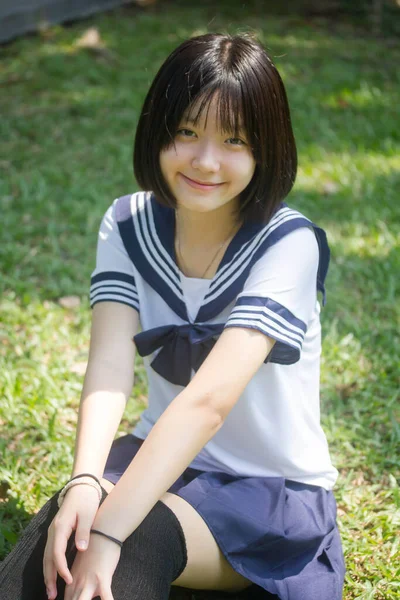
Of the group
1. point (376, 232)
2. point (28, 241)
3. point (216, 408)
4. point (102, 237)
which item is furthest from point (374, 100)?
point (216, 408)

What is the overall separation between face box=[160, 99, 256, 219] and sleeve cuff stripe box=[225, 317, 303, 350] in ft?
0.81

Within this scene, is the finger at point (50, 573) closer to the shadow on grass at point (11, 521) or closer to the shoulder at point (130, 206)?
the shadow on grass at point (11, 521)

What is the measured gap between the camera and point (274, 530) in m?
1.59

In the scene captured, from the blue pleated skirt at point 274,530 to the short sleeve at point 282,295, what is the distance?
0.29m

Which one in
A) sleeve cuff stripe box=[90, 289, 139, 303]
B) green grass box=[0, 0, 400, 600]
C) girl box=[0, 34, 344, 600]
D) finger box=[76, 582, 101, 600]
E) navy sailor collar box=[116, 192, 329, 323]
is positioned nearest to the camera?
finger box=[76, 582, 101, 600]

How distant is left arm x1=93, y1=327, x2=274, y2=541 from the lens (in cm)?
142

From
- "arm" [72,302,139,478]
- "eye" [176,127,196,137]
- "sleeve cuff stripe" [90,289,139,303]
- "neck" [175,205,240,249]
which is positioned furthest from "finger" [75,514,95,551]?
"eye" [176,127,196,137]

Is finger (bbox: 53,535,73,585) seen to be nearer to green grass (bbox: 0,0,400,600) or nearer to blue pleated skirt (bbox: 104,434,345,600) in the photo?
blue pleated skirt (bbox: 104,434,345,600)

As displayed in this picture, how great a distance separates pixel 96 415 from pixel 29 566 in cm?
32

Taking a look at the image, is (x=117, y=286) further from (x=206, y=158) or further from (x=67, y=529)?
(x=67, y=529)

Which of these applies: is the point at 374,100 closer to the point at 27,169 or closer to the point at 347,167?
the point at 347,167

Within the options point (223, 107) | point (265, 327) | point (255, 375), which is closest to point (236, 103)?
point (223, 107)

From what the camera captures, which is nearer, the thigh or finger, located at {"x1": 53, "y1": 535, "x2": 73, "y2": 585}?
finger, located at {"x1": 53, "y1": 535, "x2": 73, "y2": 585}

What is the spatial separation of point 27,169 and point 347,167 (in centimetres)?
159
